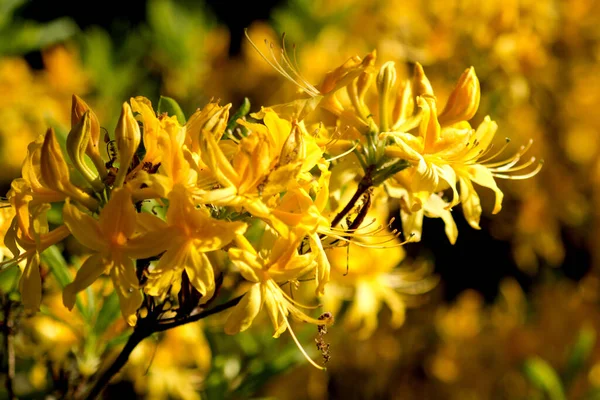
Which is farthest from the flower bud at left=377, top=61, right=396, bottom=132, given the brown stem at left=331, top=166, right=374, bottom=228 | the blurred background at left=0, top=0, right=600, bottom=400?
the blurred background at left=0, top=0, right=600, bottom=400

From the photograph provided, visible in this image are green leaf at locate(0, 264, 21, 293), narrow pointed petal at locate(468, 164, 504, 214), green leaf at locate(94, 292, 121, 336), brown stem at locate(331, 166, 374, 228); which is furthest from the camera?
green leaf at locate(94, 292, 121, 336)

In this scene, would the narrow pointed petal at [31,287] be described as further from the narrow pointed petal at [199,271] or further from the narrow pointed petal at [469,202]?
the narrow pointed petal at [469,202]

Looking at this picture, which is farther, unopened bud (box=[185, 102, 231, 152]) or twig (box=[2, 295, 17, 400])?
twig (box=[2, 295, 17, 400])

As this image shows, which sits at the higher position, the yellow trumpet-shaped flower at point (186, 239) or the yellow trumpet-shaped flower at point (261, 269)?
the yellow trumpet-shaped flower at point (186, 239)

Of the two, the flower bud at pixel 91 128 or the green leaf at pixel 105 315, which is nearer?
the flower bud at pixel 91 128

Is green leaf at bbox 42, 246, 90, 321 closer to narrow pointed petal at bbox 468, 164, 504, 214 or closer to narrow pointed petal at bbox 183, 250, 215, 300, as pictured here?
narrow pointed petal at bbox 183, 250, 215, 300

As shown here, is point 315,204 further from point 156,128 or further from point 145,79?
point 145,79

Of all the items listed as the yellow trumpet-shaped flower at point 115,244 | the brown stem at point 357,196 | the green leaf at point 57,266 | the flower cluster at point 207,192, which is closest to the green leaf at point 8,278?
the green leaf at point 57,266
